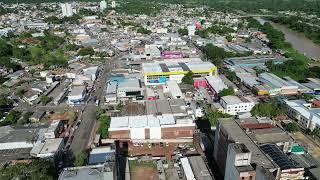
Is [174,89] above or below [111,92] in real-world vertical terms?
above

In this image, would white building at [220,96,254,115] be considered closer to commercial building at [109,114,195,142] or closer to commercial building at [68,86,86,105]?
commercial building at [109,114,195,142]

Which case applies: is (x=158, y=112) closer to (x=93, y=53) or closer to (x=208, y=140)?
(x=208, y=140)

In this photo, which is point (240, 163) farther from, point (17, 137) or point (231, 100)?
point (17, 137)

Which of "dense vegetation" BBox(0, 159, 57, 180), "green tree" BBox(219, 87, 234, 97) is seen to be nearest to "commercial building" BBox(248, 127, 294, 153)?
"green tree" BBox(219, 87, 234, 97)

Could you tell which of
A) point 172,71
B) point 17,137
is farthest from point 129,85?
point 17,137

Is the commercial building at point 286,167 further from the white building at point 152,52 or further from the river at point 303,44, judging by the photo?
the river at point 303,44

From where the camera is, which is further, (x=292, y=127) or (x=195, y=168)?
(x=292, y=127)
